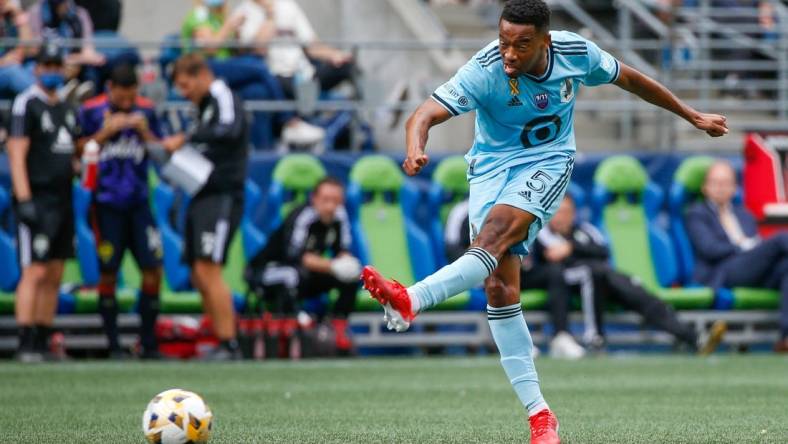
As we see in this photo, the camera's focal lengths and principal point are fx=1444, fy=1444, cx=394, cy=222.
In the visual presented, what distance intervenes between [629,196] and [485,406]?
22.7 feet

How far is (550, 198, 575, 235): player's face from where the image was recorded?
1370 cm

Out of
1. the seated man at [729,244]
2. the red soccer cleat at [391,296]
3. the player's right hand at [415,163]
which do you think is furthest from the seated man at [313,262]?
the red soccer cleat at [391,296]

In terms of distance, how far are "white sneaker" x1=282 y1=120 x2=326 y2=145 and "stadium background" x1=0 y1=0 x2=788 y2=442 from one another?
21 cm

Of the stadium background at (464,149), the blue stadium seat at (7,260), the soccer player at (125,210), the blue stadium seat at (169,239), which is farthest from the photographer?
the blue stadium seat at (169,239)

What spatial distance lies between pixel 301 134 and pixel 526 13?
885 cm

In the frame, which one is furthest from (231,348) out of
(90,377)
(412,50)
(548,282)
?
(412,50)

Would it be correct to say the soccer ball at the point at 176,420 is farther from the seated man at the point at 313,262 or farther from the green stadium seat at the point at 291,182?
the green stadium seat at the point at 291,182

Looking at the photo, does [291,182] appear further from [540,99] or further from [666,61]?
[540,99]

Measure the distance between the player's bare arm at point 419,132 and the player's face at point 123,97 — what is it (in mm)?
6630

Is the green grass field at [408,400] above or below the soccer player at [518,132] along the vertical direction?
below

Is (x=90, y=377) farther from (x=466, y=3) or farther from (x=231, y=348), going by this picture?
(x=466, y=3)

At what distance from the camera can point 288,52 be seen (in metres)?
15.9

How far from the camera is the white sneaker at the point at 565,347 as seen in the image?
43.1 ft

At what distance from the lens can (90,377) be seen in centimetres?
1060
